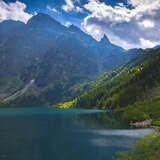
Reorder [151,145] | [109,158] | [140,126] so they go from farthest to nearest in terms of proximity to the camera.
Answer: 1. [140,126]
2. [109,158]
3. [151,145]

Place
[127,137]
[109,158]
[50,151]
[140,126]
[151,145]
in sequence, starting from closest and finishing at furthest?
[151,145]
[109,158]
[50,151]
[127,137]
[140,126]

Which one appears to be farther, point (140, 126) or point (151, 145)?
point (140, 126)

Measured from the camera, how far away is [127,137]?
474 ft

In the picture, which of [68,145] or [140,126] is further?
[140,126]

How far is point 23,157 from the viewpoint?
345 ft

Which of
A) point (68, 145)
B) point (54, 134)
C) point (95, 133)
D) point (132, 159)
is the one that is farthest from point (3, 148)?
Result: point (132, 159)

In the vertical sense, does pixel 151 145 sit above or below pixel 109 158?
above

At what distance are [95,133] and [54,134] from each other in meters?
19.0

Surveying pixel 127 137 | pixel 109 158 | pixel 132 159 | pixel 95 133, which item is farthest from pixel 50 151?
pixel 132 159

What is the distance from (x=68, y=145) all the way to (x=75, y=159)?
25.4 metres

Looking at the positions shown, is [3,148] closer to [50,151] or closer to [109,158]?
[50,151]

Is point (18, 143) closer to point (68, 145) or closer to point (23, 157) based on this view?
point (68, 145)

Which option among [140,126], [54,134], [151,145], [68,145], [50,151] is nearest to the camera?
[151,145]

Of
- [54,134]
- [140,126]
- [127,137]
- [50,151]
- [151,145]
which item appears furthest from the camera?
[140,126]
